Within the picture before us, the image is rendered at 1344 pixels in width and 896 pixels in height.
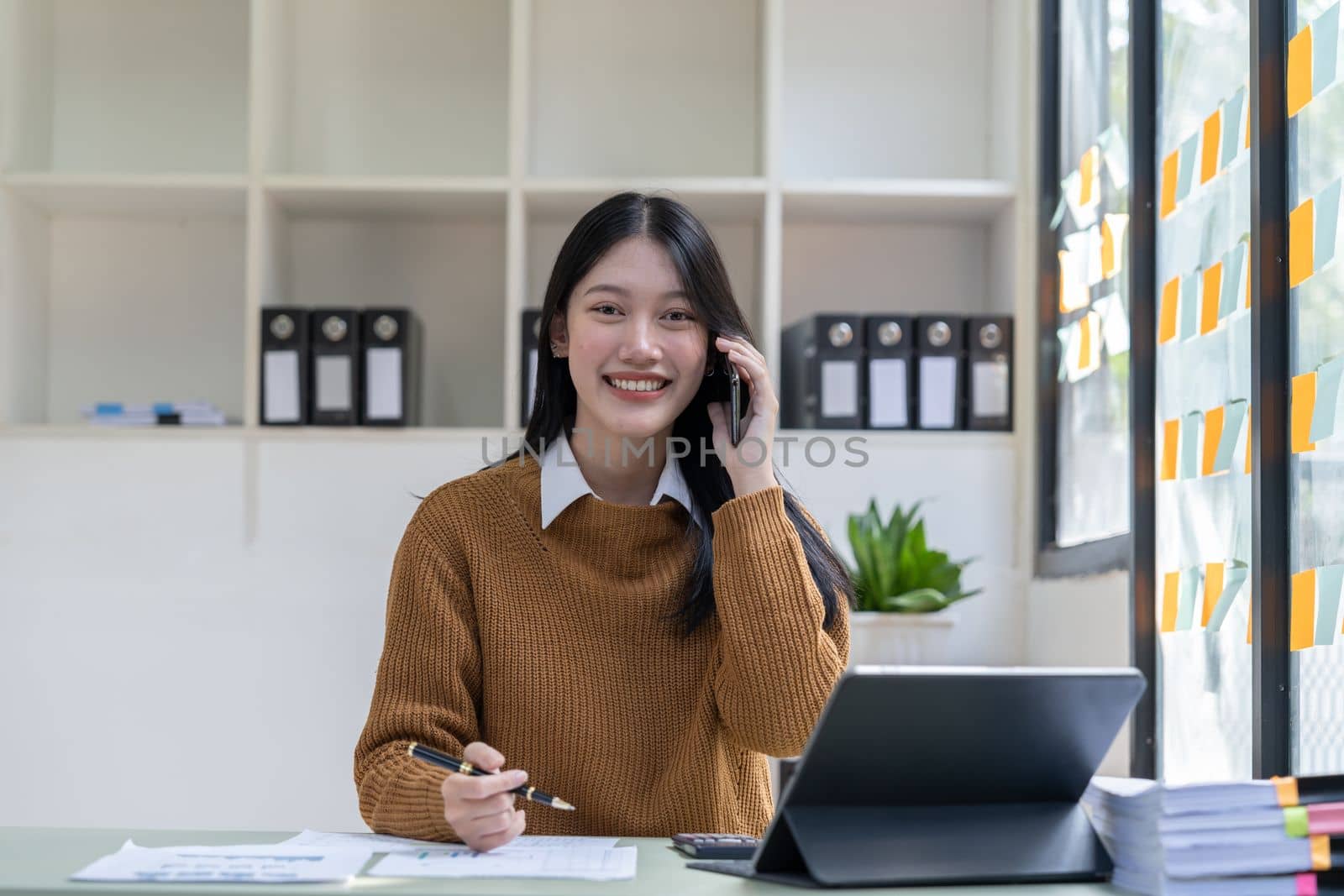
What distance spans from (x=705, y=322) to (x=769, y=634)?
38cm

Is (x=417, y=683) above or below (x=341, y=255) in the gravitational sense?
below

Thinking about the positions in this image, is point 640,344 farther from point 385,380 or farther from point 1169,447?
point 385,380

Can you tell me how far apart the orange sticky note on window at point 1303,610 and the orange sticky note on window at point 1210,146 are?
68cm

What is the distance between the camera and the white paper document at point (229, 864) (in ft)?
3.09

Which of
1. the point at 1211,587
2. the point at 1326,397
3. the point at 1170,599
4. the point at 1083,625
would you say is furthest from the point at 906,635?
the point at 1326,397

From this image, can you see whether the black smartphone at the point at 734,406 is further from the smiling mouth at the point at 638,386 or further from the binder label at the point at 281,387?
the binder label at the point at 281,387

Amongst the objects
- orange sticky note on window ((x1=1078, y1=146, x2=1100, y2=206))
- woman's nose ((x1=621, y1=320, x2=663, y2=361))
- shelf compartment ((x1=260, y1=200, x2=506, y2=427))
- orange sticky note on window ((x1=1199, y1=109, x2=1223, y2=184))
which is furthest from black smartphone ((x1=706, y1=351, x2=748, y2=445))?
shelf compartment ((x1=260, y1=200, x2=506, y2=427))

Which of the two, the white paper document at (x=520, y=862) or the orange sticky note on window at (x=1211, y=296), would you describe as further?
the orange sticky note on window at (x=1211, y=296)

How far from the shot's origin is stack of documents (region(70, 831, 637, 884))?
0.96 meters

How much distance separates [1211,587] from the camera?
212 cm

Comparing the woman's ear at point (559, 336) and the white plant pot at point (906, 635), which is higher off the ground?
the woman's ear at point (559, 336)

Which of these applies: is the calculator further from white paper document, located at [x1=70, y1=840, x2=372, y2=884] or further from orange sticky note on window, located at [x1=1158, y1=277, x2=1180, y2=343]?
orange sticky note on window, located at [x1=1158, y1=277, x2=1180, y2=343]

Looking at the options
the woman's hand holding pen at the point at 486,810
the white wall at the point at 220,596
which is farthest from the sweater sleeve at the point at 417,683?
the white wall at the point at 220,596

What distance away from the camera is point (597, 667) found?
5.08 feet
